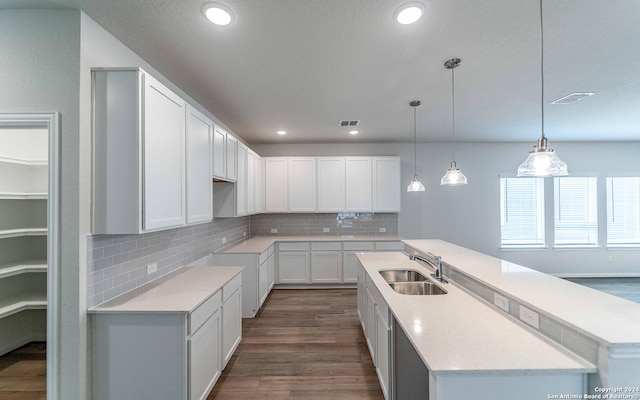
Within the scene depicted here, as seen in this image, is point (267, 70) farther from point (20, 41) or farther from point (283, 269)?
point (283, 269)

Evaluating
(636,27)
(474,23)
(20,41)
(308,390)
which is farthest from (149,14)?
(636,27)

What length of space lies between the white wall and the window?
8.4 inches

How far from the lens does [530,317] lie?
141 cm

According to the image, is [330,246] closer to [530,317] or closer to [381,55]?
[381,55]

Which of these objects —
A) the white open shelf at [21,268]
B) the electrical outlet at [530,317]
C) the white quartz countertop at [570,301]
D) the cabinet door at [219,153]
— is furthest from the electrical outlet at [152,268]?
the electrical outlet at [530,317]

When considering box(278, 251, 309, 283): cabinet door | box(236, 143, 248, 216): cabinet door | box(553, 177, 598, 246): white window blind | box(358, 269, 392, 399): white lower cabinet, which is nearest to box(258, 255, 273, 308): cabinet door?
box(278, 251, 309, 283): cabinet door

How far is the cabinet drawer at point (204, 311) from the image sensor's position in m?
1.74

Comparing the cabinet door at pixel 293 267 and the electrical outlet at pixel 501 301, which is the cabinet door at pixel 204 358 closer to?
the electrical outlet at pixel 501 301

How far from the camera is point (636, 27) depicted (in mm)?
1792

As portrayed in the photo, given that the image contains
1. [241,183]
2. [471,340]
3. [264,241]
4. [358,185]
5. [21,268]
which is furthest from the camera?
[358,185]

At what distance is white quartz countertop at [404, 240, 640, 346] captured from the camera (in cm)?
112

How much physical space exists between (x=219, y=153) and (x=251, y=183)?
4.32 feet

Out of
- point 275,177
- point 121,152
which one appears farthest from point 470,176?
point 121,152

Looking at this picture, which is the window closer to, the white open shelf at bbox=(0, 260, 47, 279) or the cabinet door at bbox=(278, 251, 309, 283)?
the cabinet door at bbox=(278, 251, 309, 283)
